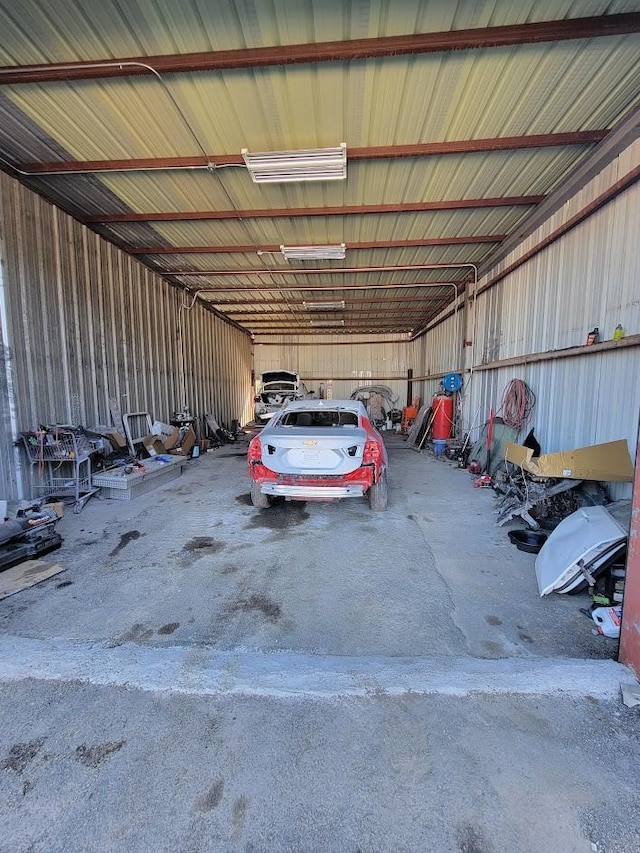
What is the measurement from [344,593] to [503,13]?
469 cm

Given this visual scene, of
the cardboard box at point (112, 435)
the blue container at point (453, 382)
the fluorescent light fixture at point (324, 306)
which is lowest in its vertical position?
the cardboard box at point (112, 435)

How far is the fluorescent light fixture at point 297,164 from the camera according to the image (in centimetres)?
418

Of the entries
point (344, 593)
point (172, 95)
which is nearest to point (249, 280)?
point (172, 95)

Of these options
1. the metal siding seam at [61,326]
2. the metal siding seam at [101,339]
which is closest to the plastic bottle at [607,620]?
the metal siding seam at [61,326]

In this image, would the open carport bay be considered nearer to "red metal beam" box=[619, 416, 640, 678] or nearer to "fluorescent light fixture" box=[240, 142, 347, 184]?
"red metal beam" box=[619, 416, 640, 678]

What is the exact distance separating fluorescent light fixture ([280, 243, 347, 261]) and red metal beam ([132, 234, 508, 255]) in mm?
166

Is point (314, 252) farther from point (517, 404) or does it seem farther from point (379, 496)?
point (379, 496)

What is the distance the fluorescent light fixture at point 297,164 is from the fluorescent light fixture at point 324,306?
688cm

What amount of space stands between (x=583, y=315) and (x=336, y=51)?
395 centimetres

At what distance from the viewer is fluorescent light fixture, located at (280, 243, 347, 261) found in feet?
23.4

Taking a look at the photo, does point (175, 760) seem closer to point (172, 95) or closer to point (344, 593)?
point (344, 593)

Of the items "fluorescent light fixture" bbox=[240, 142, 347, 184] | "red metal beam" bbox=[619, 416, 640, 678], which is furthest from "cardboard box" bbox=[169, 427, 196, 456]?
"red metal beam" bbox=[619, 416, 640, 678]

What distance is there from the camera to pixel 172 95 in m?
3.57

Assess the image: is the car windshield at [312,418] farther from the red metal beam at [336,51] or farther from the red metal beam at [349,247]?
the red metal beam at [349,247]
